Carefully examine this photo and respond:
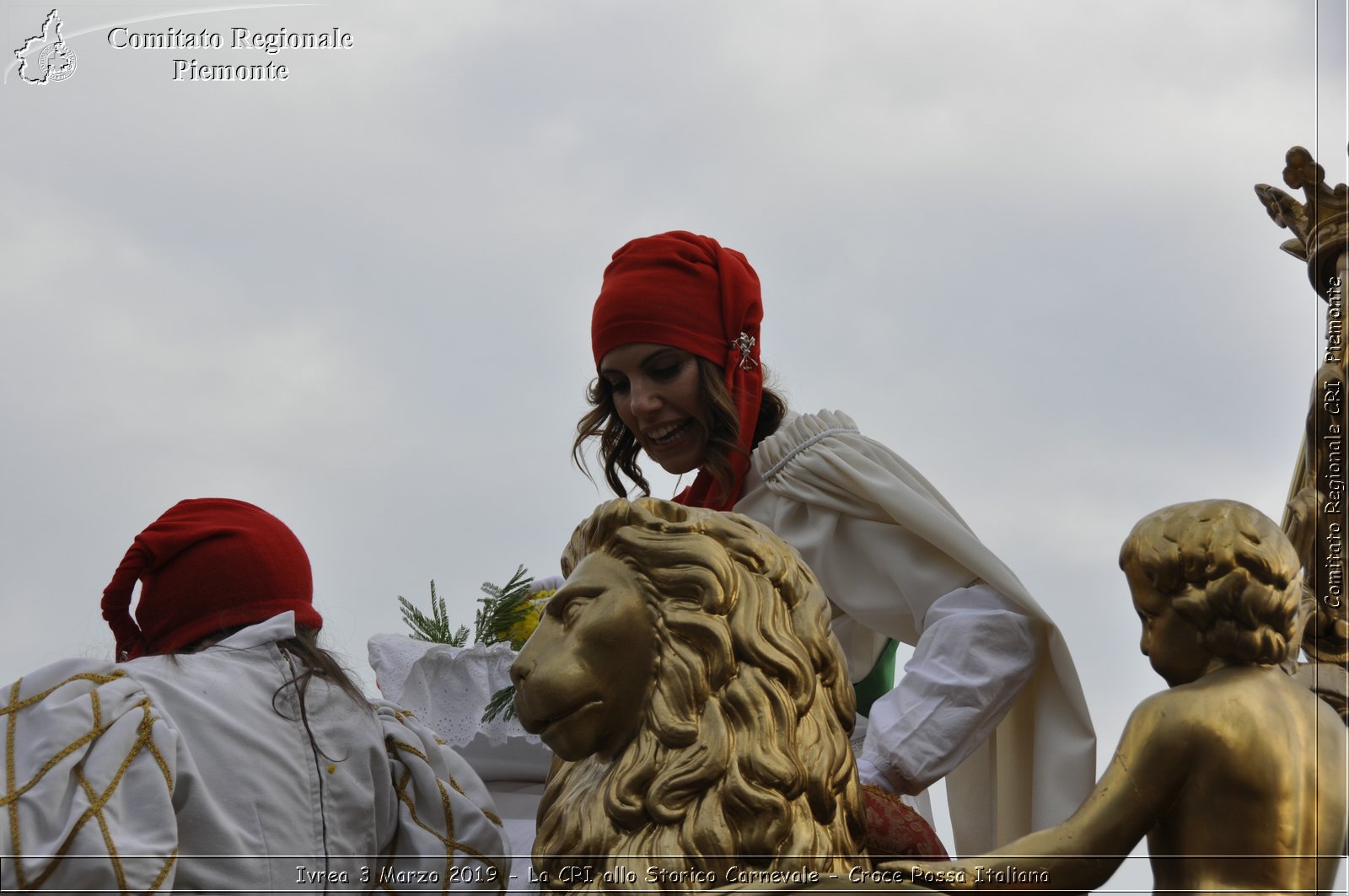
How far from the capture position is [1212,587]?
9.02 ft

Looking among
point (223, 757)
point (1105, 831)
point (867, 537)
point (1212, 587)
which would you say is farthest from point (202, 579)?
point (1212, 587)

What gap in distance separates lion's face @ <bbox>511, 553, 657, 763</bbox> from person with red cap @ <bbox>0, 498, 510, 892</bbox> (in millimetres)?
582

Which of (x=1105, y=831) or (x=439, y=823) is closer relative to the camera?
A: (x=1105, y=831)

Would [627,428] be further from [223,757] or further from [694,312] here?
[223,757]

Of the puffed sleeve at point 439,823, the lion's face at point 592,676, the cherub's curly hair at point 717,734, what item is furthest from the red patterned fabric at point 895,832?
the puffed sleeve at point 439,823

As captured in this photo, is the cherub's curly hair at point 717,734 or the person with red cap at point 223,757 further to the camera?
the person with red cap at point 223,757

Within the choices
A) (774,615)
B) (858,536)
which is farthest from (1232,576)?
(858,536)

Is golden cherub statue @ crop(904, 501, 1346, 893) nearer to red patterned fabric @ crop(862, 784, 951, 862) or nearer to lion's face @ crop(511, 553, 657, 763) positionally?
red patterned fabric @ crop(862, 784, 951, 862)

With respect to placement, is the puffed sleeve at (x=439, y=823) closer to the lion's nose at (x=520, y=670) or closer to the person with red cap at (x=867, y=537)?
the lion's nose at (x=520, y=670)

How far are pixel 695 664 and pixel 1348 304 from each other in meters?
1.86

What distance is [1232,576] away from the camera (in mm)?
2729

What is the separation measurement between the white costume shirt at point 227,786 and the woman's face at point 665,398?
88 cm

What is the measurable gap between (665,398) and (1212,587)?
1.56 meters

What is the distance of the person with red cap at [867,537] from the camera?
135 inches
